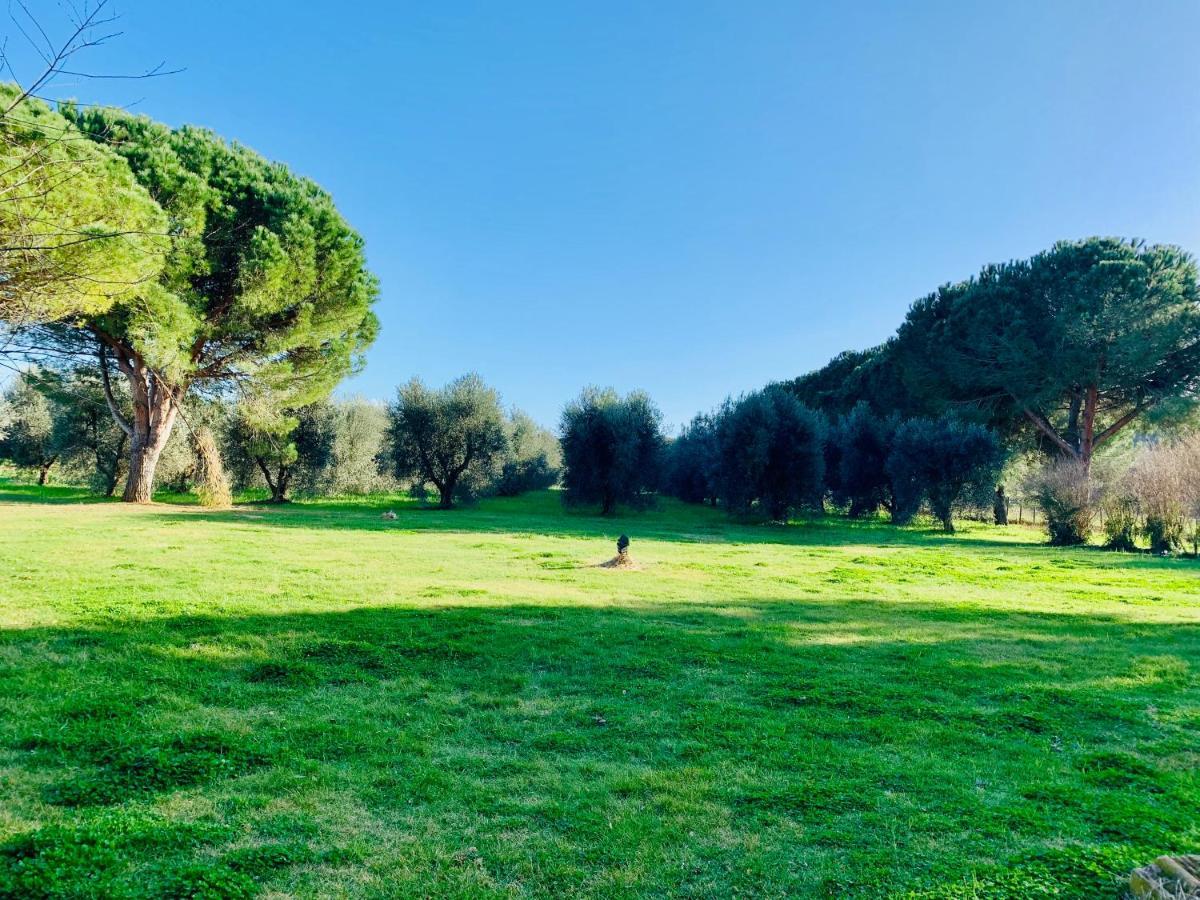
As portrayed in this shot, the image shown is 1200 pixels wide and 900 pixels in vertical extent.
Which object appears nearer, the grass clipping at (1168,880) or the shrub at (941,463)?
the grass clipping at (1168,880)

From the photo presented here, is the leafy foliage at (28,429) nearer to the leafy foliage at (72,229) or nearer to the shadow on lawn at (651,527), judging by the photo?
the shadow on lawn at (651,527)

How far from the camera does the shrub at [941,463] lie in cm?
2919

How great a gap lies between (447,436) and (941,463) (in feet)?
83.4

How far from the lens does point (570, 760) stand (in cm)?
424

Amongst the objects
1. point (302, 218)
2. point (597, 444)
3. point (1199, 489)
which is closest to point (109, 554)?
point (302, 218)

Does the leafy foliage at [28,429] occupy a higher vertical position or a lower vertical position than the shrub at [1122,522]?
higher

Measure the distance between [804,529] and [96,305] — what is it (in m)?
26.7

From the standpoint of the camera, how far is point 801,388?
65.2 metres

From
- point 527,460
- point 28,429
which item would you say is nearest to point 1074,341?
point 527,460

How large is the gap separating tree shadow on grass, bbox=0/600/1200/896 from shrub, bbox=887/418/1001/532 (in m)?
24.6

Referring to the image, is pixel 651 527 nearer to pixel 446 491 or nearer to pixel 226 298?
pixel 446 491

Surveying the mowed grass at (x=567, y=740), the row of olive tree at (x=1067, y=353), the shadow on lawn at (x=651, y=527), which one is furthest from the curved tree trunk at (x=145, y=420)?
the row of olive tree at (x=1067, y=353)

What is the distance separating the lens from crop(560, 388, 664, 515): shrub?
33.2 m

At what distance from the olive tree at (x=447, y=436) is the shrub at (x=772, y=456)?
44.1 feet
